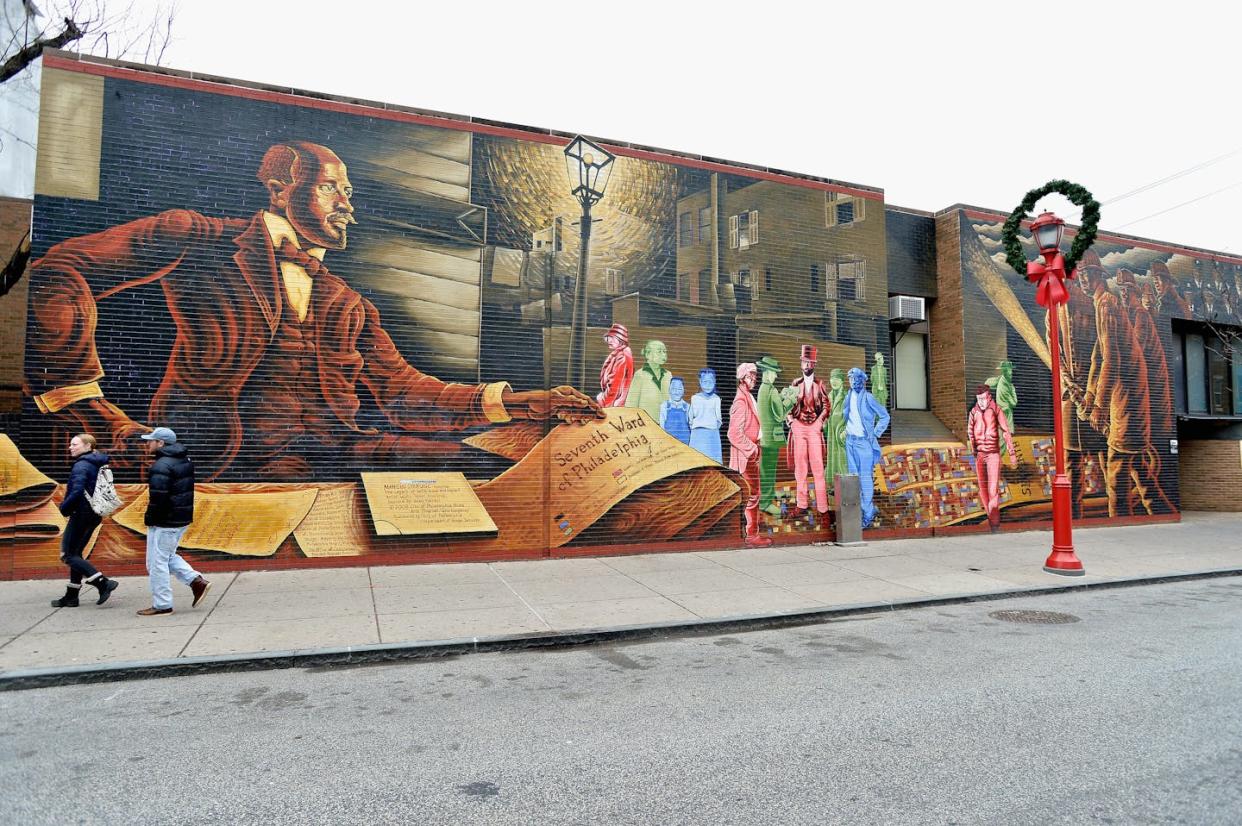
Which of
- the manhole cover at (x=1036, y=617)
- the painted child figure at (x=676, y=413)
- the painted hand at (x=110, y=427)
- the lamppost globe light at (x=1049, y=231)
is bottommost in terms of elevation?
the manhole cover at (x=1036, y=617)

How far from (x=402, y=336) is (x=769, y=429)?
19.9ft

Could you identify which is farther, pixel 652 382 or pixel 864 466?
pixel 864 466

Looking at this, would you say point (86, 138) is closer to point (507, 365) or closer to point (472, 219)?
point (472, 219)

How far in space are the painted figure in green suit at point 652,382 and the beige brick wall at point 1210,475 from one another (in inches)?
586

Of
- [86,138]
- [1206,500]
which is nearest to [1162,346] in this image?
[1206,500]

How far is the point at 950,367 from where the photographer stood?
1459cm

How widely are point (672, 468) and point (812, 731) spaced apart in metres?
7.31

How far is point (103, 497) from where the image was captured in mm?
7324

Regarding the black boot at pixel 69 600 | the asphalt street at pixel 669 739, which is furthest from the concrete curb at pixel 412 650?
the black boot at pixel 69 600

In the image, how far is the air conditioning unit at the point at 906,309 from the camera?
14.1 metres

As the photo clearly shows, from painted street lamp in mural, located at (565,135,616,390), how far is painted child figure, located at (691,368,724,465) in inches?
77.1

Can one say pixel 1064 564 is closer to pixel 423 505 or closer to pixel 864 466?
pixel 864 466

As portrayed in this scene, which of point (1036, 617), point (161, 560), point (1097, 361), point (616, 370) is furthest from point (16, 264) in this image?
point (1097, 361)

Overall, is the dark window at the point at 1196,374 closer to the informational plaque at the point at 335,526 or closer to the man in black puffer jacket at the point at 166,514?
the informational plaque at the point at 335,526
